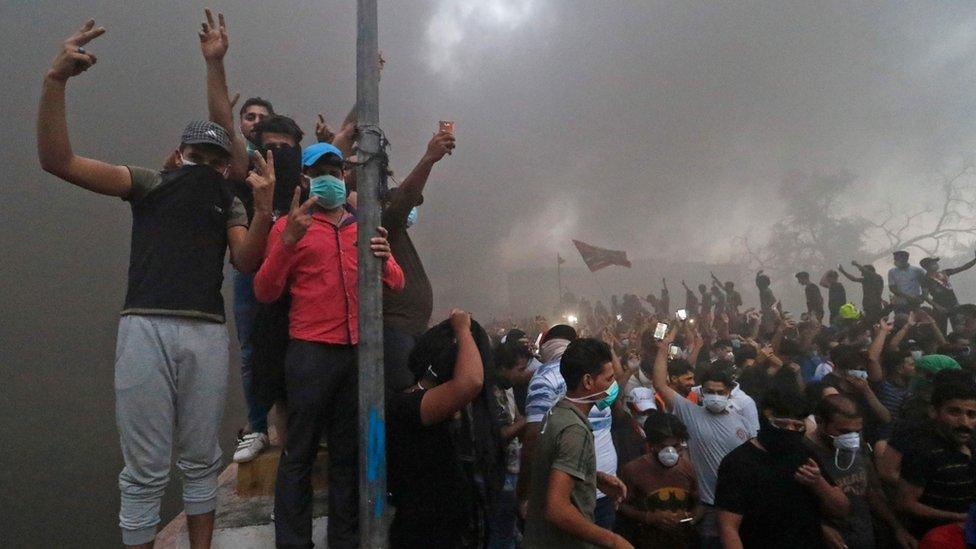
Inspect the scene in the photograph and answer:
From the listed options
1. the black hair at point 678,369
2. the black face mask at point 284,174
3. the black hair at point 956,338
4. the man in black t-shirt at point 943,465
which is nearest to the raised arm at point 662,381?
the black hair at point 678,369

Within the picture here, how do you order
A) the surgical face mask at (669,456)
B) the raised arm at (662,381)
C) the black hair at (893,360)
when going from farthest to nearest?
the black hair at (893,360), the raised arm at (662,381), the surgical face mask at (669,456)

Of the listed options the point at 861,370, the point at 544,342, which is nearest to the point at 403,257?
the point at 544,342

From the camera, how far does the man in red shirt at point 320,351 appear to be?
6.39ft

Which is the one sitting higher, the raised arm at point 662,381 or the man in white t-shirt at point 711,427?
the raised arm at point 662,381

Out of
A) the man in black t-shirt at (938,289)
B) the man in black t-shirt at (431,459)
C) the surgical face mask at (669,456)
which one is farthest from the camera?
the man in black t-shirt at (938,289)

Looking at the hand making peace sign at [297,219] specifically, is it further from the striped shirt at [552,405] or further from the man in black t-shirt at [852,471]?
the man in black t-shirt at [852,471]

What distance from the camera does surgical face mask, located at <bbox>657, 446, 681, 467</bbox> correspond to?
2873 mm

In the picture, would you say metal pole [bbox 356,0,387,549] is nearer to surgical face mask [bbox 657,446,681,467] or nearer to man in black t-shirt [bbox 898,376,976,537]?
surgical face mask [bbox 657,446,681,467]

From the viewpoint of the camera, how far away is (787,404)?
7.70 feet

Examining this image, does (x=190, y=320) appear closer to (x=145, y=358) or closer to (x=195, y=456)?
(x=145, y=358)

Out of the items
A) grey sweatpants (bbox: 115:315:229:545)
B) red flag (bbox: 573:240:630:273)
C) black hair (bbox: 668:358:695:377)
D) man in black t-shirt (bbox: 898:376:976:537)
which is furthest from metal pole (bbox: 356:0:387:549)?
red flag (bbox: 573:240:630:273)

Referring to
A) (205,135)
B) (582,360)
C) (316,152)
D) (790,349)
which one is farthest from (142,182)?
(790,349)

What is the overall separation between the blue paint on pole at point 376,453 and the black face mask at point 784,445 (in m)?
1.70

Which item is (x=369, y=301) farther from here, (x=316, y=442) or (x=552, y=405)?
(x=552, y=405)
